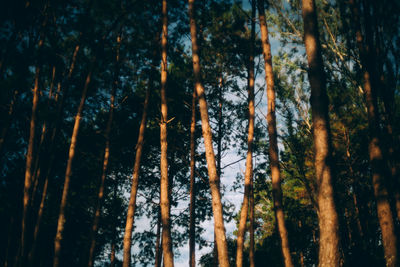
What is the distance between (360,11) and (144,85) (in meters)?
9.40

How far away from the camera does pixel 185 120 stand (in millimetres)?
15586

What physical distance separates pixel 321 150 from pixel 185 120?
11.9 m

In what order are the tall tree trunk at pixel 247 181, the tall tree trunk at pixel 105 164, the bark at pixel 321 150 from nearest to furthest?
the bark at pixel 321 150 < the tall tree trunk at pixel 247 181 < the tall tree trunk at pixel 105 164

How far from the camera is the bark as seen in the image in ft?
12.0

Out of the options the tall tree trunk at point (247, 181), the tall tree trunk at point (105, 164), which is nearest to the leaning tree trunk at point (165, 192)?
the tall tree trunk at point (247, 181)

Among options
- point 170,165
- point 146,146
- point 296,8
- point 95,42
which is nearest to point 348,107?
point 296,8

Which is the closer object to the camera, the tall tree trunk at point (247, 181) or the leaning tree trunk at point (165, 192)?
the leaning tree trunk at point (165, 192)

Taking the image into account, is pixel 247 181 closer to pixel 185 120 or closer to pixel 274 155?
pixel 274 155

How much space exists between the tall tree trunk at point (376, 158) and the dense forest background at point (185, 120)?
33 millimetres

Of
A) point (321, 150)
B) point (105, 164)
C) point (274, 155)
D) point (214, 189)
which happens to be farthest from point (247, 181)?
point (105, 164)

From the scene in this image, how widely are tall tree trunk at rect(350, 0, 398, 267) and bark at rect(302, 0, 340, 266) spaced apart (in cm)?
369

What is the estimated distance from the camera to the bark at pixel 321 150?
3.65 m

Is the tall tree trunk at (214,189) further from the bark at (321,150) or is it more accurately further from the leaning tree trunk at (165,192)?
the bark at (321,150)

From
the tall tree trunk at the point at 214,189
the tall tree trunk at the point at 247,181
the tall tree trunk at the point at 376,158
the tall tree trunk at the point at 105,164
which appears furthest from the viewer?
the tall tree trunk at the point at 105,164
